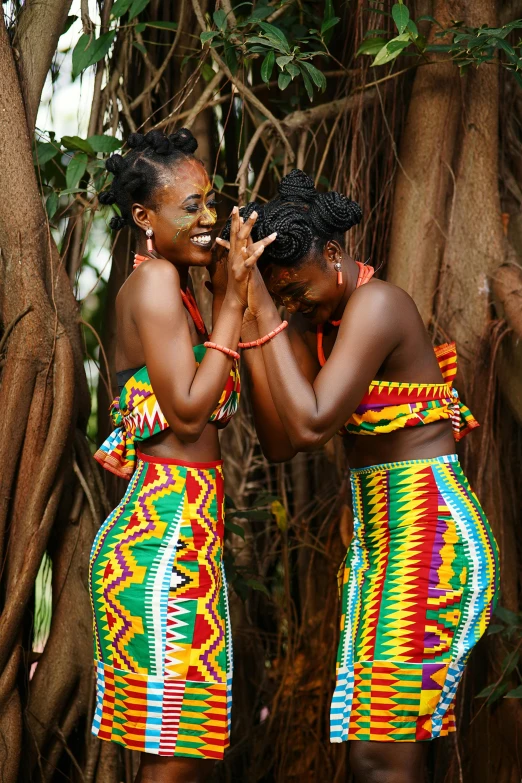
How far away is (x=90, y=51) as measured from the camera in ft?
10.9

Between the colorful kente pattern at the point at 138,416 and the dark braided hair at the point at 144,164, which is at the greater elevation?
the dark braided hair at the point at 144,164

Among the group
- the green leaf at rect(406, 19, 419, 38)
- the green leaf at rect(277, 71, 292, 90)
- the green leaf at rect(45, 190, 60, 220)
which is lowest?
the green leaf at rect(45, 190, 60, 220)

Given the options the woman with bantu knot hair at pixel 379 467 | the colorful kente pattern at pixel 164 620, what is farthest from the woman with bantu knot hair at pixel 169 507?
the woman with bantu knot hair at pixel 379 467

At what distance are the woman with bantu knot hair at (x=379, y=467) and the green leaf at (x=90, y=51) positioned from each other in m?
1.16

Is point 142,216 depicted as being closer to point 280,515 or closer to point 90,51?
point 90,51

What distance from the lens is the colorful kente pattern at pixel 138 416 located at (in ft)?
7.79

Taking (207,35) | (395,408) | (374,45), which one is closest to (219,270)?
(395,408)

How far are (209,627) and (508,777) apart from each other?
5.39 feet

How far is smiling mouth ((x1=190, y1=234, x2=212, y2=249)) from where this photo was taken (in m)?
2.45

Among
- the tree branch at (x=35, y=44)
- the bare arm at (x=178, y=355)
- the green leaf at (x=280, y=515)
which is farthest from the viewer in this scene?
the green leaf at (x=280, y=515)

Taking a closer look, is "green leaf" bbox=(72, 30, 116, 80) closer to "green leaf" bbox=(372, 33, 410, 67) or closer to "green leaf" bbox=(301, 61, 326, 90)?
"green leaf" bbox=(301, 61, 326, 90)

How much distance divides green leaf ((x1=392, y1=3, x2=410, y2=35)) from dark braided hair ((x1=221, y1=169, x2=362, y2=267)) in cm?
76

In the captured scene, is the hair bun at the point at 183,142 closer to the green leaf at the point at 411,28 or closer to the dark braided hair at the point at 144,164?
the dark braided hair at the point at 144,164

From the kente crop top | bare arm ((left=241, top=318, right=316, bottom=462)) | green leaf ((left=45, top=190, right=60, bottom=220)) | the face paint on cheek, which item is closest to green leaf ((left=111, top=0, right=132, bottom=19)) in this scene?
green leaf ((left=45, top=190, right=60, bottom=220))
